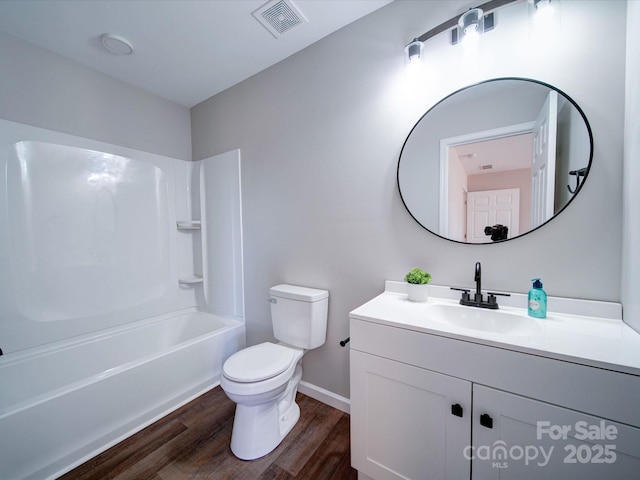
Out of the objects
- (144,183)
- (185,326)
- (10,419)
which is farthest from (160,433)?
(144,183)

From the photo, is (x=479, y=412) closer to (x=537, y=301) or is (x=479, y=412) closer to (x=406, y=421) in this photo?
(x=406, y=421)

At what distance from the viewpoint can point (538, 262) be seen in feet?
3.68

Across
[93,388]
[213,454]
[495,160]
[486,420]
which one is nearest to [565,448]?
[486,420]

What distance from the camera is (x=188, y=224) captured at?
2.45m

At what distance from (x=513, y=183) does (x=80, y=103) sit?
2.96 meters

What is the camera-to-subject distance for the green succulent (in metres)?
1.28

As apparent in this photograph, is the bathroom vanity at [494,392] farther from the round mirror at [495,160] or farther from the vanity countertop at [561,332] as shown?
the round mirror at [495,160]

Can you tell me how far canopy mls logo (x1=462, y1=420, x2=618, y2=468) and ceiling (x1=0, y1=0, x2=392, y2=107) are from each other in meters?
2.08

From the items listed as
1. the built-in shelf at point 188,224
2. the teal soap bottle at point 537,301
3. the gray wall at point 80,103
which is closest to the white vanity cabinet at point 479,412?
the teal soap bottle at point 537,301

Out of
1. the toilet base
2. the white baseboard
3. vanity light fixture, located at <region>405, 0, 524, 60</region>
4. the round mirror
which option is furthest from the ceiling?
the white baseboard

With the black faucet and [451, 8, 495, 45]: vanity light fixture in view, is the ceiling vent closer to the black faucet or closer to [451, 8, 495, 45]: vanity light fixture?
[451, 8, 495, 45]: vanity light fixture

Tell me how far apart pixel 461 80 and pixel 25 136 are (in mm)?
2700

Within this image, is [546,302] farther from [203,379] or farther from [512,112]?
[203,379]

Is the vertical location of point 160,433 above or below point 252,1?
below
